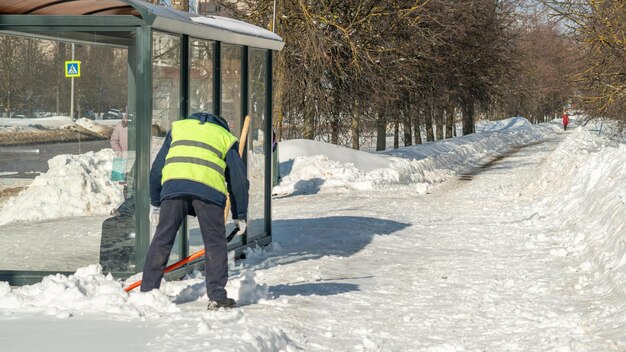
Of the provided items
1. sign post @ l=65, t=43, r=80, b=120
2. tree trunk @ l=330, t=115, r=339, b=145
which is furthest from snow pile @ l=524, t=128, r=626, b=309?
tree trunk @ l=330, t=115, r=339, b=145

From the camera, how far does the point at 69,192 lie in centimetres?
945

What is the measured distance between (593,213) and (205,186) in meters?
7.75

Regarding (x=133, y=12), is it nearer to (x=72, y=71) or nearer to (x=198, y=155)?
(x=72, y=71)

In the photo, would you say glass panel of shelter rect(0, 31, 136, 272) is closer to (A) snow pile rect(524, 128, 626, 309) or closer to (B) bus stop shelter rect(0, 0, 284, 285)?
(B) bus stop shelter rect(0, 0, 284, 285)

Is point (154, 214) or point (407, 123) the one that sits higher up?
point (407, 123)

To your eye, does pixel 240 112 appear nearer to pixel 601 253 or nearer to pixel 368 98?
pixel 601 253

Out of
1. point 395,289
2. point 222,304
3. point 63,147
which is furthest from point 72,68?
point 395,289

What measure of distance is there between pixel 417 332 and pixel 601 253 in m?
4.07

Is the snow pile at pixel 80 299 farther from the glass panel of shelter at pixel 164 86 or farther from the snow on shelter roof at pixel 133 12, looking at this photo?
the snow on shelter roof at pixel 133 12

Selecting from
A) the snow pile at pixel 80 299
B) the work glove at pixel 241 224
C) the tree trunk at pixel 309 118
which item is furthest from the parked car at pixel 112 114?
the tree trunk at pixel 309 118

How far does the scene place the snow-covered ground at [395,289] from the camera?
6695mm

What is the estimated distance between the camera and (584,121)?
26.8 m

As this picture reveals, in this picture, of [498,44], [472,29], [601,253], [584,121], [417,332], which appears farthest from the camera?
[498,44]

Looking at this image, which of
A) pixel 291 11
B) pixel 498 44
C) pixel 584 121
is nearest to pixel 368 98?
pixel 291 11
